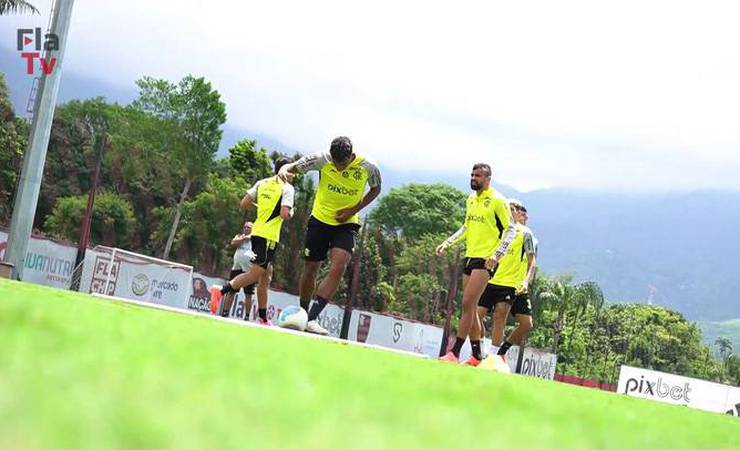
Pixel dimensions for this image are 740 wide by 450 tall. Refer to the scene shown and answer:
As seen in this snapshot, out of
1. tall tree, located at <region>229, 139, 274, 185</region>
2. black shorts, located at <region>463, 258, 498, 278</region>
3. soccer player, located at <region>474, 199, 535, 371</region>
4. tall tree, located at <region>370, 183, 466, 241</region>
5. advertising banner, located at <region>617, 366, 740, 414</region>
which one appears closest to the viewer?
black shorts, located at <region>463, 258, 498, 278</region>

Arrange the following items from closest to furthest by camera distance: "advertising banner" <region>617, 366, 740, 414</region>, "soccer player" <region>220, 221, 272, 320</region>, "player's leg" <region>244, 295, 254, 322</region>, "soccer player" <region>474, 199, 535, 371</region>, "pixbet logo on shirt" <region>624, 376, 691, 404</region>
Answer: "soccer player" <region>220, 221, 272, 320</region>
"soccer player" <region>474, 199, 535, 371</region>
"player's leg" <region>244, 295, 254, 322</region>
"advertising banner" <region>617, 366, 740, 414</region>
"pixbet logo on shirt" <region>624, 376, 691, 404</region>

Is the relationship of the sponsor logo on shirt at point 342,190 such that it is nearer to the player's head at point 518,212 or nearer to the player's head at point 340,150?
the player's head at point 340,150

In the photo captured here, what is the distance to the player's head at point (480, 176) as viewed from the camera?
33.8ft

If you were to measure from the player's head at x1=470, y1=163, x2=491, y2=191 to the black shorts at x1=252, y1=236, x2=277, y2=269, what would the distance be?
2598 mm

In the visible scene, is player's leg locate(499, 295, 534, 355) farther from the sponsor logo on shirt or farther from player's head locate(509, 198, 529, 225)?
the sponsor logo on shirt

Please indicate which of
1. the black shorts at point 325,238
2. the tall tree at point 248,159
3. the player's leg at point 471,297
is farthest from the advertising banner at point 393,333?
the black shorts at point 325,238

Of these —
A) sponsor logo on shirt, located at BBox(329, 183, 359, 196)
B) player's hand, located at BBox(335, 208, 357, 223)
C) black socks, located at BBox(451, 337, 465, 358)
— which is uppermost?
sponsor logo on shirt, located at BBox(329, 183, 359, 196)

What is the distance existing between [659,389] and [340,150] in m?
43.1

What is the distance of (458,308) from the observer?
79.6 metres

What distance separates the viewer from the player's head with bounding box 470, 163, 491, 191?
10.3 meters

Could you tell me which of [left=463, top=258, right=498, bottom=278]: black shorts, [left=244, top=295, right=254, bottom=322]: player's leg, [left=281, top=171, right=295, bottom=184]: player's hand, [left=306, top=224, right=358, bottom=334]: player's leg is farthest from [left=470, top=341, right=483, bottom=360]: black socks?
[left=244, top=295, right=254, bottom=322]: player's leg

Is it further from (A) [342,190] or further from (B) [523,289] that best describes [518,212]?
(A) [342,190]

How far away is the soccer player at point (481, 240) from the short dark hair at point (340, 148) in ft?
4.48

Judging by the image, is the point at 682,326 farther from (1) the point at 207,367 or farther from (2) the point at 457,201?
(1) the point at 207,367
